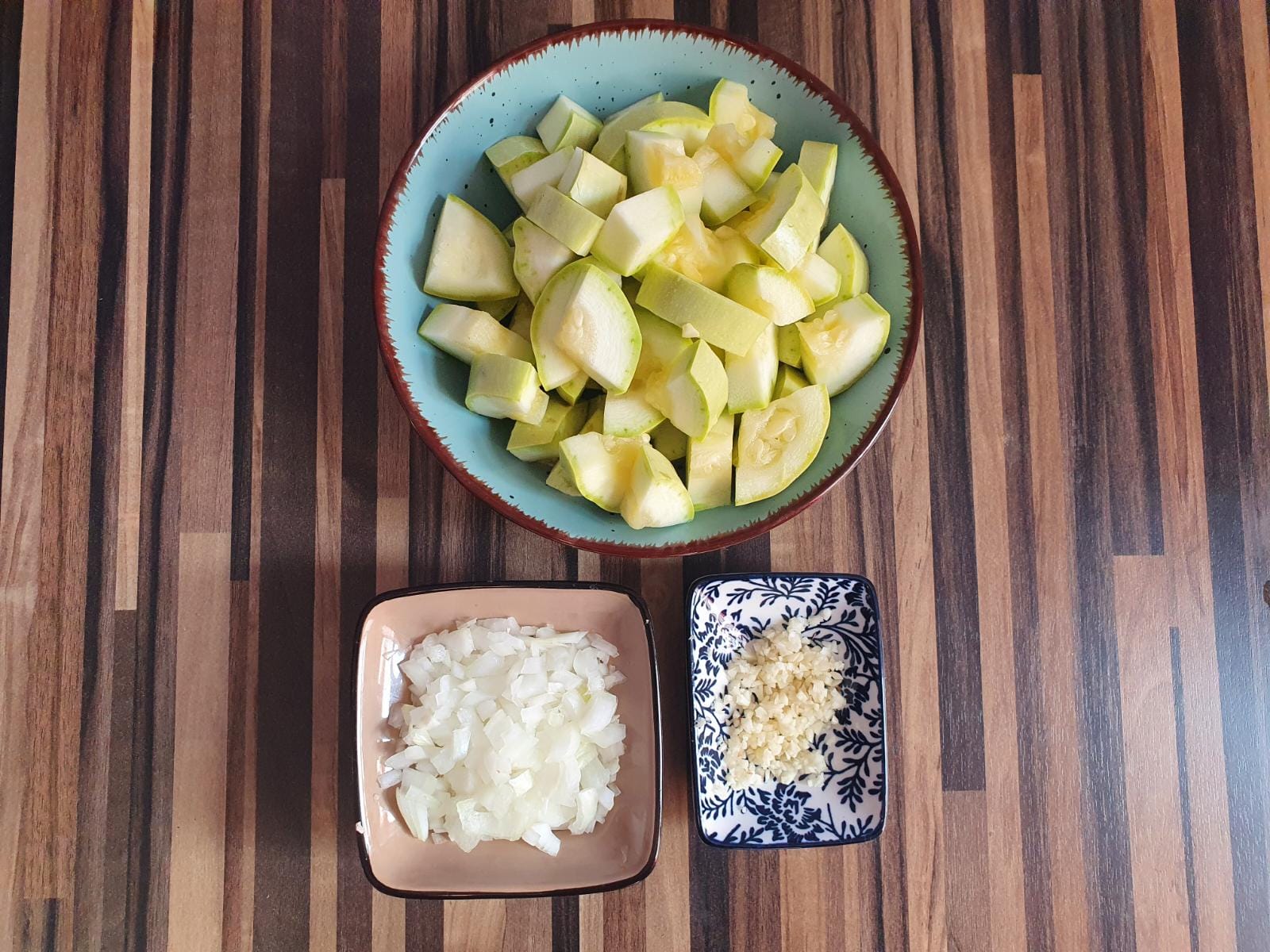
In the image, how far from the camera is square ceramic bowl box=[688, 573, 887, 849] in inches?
46.1

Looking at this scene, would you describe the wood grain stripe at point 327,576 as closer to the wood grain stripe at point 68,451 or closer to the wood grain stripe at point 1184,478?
the wood grain stripe at point 68,451

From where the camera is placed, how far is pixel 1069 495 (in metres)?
1.30

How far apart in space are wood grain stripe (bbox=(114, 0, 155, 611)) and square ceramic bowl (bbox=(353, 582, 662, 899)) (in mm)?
374

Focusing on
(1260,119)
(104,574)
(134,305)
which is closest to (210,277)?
(134,305)

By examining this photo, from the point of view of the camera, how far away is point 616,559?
1.25m

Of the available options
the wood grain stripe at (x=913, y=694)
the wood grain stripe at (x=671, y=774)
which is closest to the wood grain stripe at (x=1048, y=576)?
the wood grain stripe at (x=913, y=694)

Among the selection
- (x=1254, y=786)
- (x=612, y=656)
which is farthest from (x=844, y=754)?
(x=1254, y=786)

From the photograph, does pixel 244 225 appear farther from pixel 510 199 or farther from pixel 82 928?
pixel 82 928

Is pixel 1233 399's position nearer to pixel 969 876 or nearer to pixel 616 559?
pixel 969 876

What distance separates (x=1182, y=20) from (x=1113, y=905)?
1241 millimetres

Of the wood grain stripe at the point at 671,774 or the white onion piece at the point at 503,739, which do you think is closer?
the white onion piece at the point at 503,739

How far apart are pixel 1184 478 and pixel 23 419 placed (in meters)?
1.58

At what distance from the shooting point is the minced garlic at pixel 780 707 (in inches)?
46.2

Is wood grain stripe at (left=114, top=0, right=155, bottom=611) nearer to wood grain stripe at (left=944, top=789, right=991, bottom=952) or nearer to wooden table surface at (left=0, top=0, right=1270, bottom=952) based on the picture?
wooden table surface at (left=0, top=0, right=1270, bottom=952)
